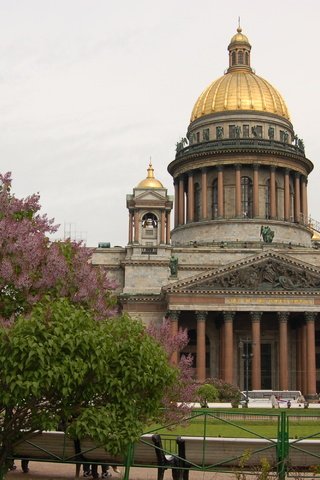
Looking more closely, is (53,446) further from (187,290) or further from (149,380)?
(187,290)

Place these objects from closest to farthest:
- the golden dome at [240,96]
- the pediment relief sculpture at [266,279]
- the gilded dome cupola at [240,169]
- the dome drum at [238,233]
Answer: the pediment relief sculpture at [266,279] < the dome drum at [238,233] < the gilded dome cupola at [240,169] < the golden dome at [240,96]

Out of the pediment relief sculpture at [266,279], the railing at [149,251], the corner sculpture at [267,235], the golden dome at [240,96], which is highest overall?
the golden dome at [240,96]

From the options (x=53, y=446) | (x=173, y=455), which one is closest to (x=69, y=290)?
(x=53, y=446)

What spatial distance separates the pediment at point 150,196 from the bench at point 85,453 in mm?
57914

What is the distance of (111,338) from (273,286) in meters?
55.6

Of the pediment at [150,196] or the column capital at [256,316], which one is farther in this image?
the pediment at [150,196]

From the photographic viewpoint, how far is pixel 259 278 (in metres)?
72.3

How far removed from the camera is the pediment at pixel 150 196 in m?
78.4

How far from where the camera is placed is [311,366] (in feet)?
231

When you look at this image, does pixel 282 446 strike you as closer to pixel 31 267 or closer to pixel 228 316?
pixel 31 267

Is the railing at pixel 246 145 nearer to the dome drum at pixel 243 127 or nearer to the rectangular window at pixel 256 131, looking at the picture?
the dome drum at pixel 243 127

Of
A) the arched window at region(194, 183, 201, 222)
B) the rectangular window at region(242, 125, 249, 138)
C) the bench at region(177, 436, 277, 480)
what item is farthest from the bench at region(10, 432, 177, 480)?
the rectangular window at region(242, 125, 249, 138)

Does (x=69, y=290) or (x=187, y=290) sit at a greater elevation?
(x=187, y=290)


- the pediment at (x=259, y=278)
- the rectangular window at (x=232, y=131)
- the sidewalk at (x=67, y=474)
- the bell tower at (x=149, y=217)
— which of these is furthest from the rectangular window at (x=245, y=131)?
the sidewalk at (x=67, y=474)
